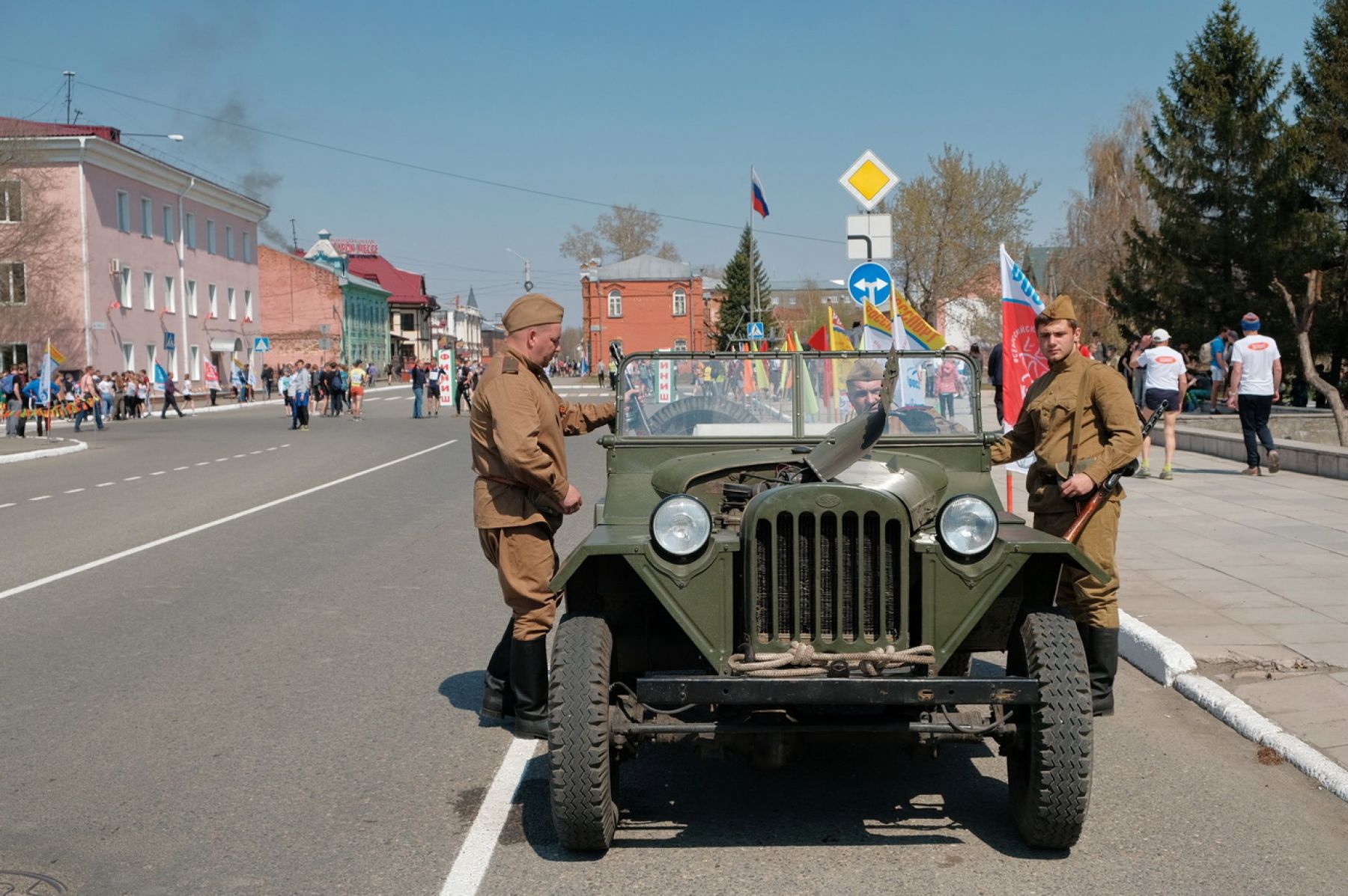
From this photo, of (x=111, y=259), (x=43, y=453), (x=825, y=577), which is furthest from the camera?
(x=111, y=259)

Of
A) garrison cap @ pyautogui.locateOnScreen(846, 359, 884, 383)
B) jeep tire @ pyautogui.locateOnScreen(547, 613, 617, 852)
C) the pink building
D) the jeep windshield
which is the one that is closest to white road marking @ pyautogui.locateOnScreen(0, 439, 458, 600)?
the jeep windshield

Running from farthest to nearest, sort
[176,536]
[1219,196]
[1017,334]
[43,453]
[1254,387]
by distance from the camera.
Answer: [1219,196] < [43,453] < [1254,387] < [176,536] < [1017,334]

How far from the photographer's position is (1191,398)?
98.3 ft

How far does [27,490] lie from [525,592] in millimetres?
15756

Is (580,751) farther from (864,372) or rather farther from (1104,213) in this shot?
(1104,213)

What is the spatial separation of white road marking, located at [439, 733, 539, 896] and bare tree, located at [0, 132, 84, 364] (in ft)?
144

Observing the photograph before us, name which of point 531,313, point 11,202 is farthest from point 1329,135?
point 11,202

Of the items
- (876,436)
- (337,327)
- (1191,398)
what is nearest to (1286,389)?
(1191,398)

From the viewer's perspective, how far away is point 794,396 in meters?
6.18

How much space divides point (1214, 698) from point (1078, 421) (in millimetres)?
1455

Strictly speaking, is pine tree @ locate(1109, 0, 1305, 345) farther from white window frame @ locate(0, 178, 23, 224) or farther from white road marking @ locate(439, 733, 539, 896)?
white window frame @ locate(0, 178, 23, 224)

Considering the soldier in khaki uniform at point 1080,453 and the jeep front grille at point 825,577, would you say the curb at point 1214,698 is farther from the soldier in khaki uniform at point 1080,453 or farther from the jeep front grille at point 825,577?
the jeep front grille at point 825,577

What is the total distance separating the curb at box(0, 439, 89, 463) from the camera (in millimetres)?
24922

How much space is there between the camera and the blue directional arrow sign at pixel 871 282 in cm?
1477
